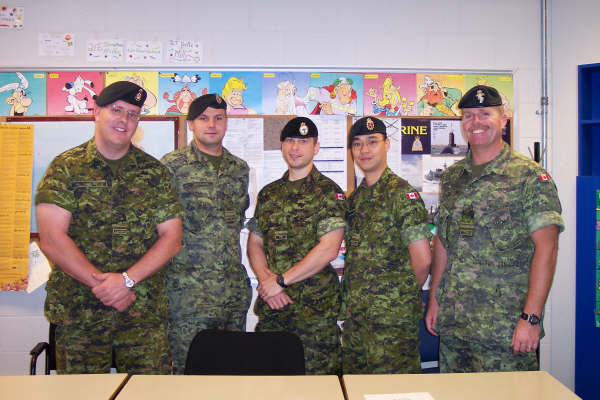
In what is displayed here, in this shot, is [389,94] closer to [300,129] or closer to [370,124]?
Result: [370,124]

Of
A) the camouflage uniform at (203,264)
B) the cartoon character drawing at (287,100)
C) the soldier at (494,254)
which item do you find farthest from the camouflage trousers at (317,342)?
the cartoon character drawing at (287,100)

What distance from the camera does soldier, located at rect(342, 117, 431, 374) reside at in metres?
2.31

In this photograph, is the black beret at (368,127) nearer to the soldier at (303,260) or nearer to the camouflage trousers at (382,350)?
the soldier at (303,260)

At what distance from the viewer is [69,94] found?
10.3 feet

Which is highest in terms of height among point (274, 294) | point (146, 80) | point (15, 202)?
point (146, 80)

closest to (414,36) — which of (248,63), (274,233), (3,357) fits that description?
(248,63)

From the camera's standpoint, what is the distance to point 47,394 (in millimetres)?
1377

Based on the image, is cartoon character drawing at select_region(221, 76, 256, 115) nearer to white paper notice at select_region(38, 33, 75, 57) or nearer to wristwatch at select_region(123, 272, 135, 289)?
white paper notice at select_region(38, 33, 75, 57)

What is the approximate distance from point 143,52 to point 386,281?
235cm

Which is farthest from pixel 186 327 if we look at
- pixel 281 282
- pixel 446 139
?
pixel 446 139

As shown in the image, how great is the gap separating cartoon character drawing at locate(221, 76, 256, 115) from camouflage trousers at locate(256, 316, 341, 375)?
61.5 inches

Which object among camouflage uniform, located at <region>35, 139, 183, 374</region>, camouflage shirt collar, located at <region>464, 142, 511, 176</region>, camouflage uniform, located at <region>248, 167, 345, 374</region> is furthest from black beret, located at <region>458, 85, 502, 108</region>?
camouflage uniform, located at <region>35, 139, 183, 374</region>

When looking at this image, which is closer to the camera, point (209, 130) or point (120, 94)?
point (120, 94)

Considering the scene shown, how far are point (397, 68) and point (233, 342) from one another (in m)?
2.39
